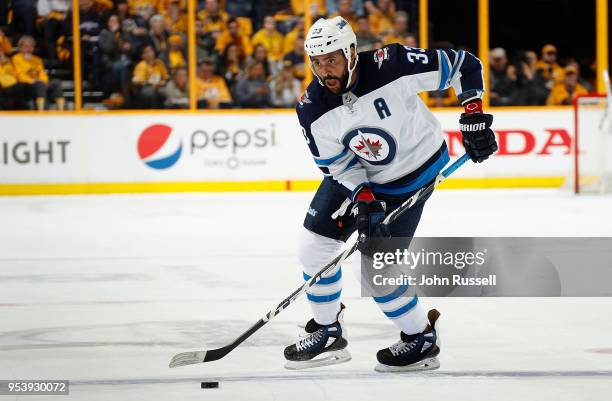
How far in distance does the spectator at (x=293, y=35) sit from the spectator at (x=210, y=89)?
0.68 metres

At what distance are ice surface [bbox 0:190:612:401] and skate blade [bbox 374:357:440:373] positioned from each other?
0.04 metres

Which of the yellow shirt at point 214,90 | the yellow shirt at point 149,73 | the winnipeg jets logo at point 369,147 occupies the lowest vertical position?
the yellow shirt at point 214,90

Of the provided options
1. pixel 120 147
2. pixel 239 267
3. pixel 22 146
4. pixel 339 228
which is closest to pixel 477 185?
pixel 120 147

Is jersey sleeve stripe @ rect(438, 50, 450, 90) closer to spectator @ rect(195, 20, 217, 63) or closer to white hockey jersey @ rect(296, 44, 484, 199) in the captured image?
white hockey jersey @ rect(296, 44, 484, 199)

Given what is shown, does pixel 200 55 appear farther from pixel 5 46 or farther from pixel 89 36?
pixel 5 46

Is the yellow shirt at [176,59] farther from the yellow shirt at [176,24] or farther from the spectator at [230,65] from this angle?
the spectator at [230,65]

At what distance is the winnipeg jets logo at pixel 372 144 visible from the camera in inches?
148

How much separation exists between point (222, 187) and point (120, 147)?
0.97 metres

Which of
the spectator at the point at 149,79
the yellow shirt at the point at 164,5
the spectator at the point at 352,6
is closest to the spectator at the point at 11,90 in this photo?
the spectator at the point at 149,79

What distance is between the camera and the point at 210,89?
11641mm

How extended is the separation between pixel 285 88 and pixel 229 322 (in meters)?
7.24

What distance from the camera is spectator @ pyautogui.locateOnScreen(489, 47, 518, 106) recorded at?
464 inches

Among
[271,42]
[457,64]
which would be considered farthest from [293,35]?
[457,64]

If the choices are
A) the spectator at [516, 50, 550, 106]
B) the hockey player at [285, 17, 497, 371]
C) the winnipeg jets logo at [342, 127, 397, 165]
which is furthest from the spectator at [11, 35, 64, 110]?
the winnipeg jets logo at [342, 127, 397, 165]
